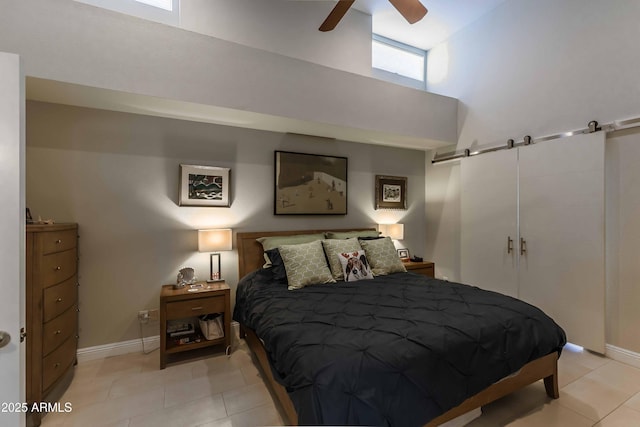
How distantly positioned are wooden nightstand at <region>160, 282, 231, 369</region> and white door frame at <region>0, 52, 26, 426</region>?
1.42 meters

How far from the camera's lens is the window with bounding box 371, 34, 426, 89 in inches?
167

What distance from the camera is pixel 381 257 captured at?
3174 mm

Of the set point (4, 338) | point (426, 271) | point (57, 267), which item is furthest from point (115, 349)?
point (426, 271)

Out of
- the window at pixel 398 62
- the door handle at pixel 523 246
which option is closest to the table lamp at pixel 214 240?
the window at pixel 398 62

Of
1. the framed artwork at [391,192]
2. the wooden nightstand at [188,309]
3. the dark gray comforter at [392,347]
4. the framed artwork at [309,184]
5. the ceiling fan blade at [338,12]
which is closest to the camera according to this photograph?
the dark gray comforter at [392,347]

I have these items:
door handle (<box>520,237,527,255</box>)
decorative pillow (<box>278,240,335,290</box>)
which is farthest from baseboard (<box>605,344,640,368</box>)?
decorative pillow (<box>278,240,335,290</box>)

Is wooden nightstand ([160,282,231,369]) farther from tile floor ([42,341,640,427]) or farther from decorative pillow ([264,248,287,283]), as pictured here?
decorative pillow ([264,248,287,283])

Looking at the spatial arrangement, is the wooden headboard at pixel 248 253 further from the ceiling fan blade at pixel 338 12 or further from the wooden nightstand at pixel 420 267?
the ceiling fan blade at pixel 338 12

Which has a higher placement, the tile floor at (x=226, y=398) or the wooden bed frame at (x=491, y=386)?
the wooden bed frame at (x=491, y=386)

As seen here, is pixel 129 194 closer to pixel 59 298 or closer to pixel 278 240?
pixel 59 298

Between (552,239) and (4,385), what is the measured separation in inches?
160

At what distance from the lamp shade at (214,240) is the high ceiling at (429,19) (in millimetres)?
3282

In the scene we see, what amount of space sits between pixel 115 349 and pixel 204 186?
1.75 metres

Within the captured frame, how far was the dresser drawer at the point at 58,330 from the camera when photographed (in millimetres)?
1938
